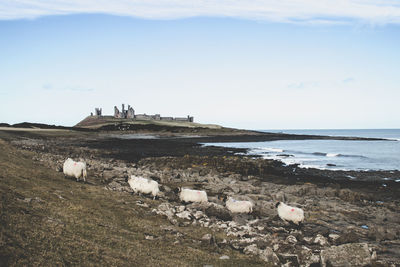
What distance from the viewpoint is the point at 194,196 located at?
17938 mm

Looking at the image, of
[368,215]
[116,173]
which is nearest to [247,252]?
[368,215]

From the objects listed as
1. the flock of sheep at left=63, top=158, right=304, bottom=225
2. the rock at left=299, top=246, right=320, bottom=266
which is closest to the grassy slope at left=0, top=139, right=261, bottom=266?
the rock at left=299, top=246, right=320, bottom=266

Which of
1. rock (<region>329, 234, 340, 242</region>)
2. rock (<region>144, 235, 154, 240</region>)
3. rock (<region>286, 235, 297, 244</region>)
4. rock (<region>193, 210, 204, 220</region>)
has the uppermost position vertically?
→ rock (<region>144, 235, 154, 240</region>)

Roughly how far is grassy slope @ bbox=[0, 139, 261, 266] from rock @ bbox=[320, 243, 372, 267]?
240 centimetres

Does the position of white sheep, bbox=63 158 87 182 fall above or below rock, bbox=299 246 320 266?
above

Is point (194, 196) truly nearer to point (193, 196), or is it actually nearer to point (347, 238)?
point (193, 196)

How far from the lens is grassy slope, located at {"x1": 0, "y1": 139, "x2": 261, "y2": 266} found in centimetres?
827

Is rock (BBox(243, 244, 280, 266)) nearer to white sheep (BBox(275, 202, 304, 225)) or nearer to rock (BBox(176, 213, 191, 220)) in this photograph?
rock (BBox(176, 213, 191, 220))

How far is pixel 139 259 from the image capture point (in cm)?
923

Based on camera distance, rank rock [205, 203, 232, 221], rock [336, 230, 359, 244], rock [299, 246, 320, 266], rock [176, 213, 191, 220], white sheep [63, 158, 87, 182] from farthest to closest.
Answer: white sheep [63, 158, 87, 182], rock [205, 203, 232, 221], rock [176, 213, 191, 220], rock [336, 230, 359, 244], rock [299, 246, 320, 266]

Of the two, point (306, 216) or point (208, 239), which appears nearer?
point (208, 239)

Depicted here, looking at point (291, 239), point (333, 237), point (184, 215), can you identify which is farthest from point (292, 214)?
point (184, 215)

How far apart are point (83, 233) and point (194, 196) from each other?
842 centimetres

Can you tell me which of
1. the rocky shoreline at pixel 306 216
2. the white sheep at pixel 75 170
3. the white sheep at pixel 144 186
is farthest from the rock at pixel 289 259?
the white sheep at pixel 75 170
